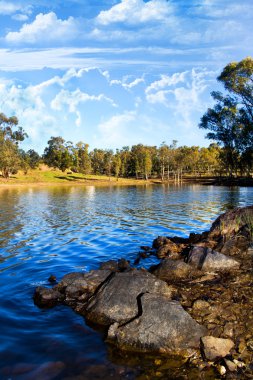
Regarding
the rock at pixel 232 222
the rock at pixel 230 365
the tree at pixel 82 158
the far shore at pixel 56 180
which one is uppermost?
the tree at pixel 82 158

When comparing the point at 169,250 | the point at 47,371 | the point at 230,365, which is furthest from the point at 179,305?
the point at 169,250

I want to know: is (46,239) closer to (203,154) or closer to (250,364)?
(250,364)

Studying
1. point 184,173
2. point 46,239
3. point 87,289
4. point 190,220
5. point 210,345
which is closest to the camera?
point 210,345

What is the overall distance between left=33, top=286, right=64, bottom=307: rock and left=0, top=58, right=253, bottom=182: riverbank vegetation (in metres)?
53.1

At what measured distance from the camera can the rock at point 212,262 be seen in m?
13.5

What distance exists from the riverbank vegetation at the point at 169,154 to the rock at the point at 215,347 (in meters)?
54.3

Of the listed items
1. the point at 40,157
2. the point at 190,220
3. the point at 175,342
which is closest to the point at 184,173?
the point at 40,157

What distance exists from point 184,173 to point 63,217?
6522 inches

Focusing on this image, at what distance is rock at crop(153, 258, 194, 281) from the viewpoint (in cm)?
1322

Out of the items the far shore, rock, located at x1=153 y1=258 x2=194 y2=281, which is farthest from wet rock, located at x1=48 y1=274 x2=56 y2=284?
the far shore

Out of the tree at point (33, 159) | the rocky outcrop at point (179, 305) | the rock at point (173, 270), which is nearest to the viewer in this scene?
the rocky outcrop at point (179, 305)

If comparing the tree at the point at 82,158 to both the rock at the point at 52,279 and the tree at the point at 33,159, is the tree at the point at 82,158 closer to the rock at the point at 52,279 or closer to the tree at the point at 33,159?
the tree at the point at 33,159

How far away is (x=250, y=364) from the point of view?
24.9 ft

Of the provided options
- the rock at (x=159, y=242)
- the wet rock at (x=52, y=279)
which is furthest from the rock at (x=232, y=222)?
the wet rock at (x=52, y=279)
